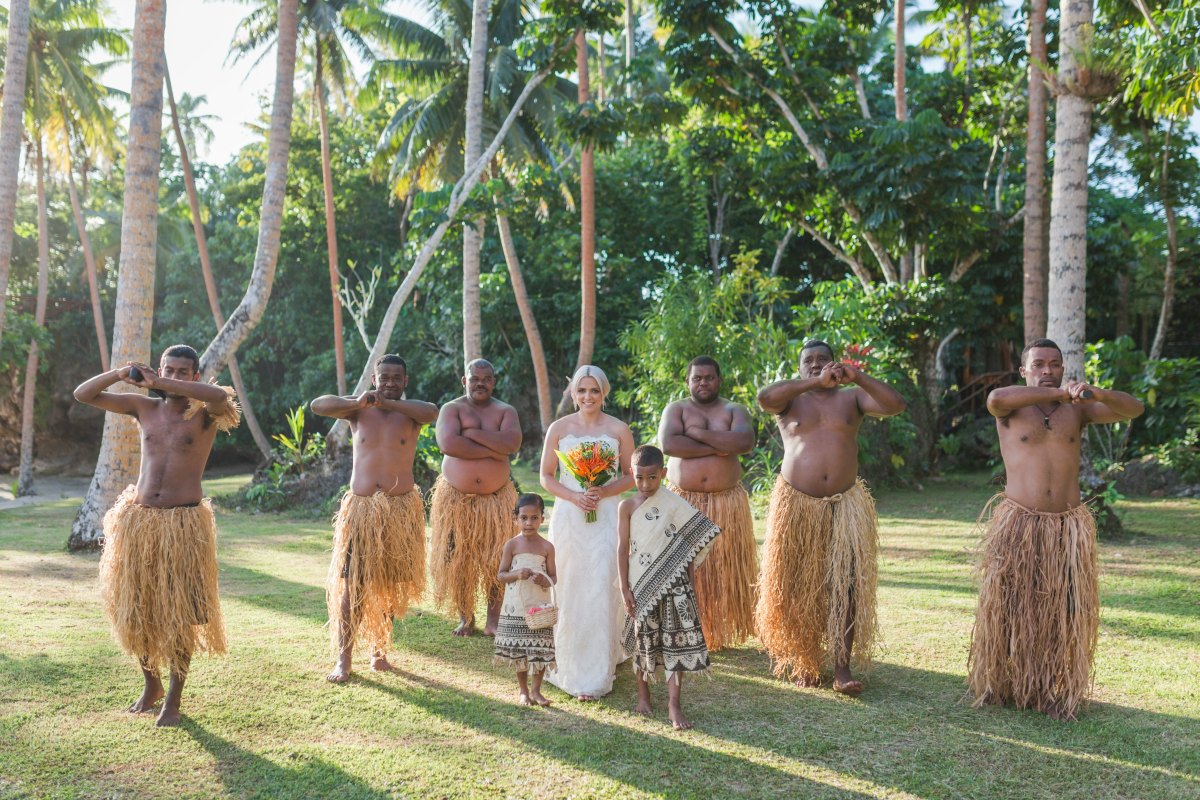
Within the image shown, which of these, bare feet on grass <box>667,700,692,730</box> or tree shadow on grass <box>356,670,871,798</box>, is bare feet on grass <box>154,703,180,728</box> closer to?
tree shadow on grass <box>356,670,871,798</box>

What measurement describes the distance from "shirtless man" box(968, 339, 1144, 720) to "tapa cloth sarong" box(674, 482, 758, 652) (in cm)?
115

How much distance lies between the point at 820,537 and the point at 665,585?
791 mm

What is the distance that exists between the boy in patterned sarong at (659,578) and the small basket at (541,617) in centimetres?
31

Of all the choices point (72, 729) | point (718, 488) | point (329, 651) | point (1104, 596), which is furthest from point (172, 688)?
point (1104, 596)

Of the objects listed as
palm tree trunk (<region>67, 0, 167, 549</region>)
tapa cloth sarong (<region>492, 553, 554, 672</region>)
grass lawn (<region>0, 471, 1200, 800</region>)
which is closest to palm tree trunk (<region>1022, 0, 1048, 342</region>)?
grass lawn (<region>0, 471, 1200, 800</region>)

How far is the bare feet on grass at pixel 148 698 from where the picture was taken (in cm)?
371

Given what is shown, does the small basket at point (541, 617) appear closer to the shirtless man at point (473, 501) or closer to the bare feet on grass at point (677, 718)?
the bare feet on grass at point (677, 718)

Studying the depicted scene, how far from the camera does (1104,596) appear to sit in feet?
18.6

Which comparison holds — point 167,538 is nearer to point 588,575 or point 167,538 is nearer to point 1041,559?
point 588,575

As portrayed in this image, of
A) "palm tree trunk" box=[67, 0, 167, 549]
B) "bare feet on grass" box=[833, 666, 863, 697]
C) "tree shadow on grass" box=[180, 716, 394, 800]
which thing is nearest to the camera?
"tree shadow on grass" box=[180, 716, 394, 800]

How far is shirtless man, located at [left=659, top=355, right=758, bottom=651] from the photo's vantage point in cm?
449

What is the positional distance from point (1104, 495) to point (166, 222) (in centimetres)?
2155

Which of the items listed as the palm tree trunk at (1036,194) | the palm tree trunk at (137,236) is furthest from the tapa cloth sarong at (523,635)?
the palm tree trunk at (1036,194)

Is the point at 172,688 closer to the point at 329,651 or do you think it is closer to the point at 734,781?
the point at 329,651
